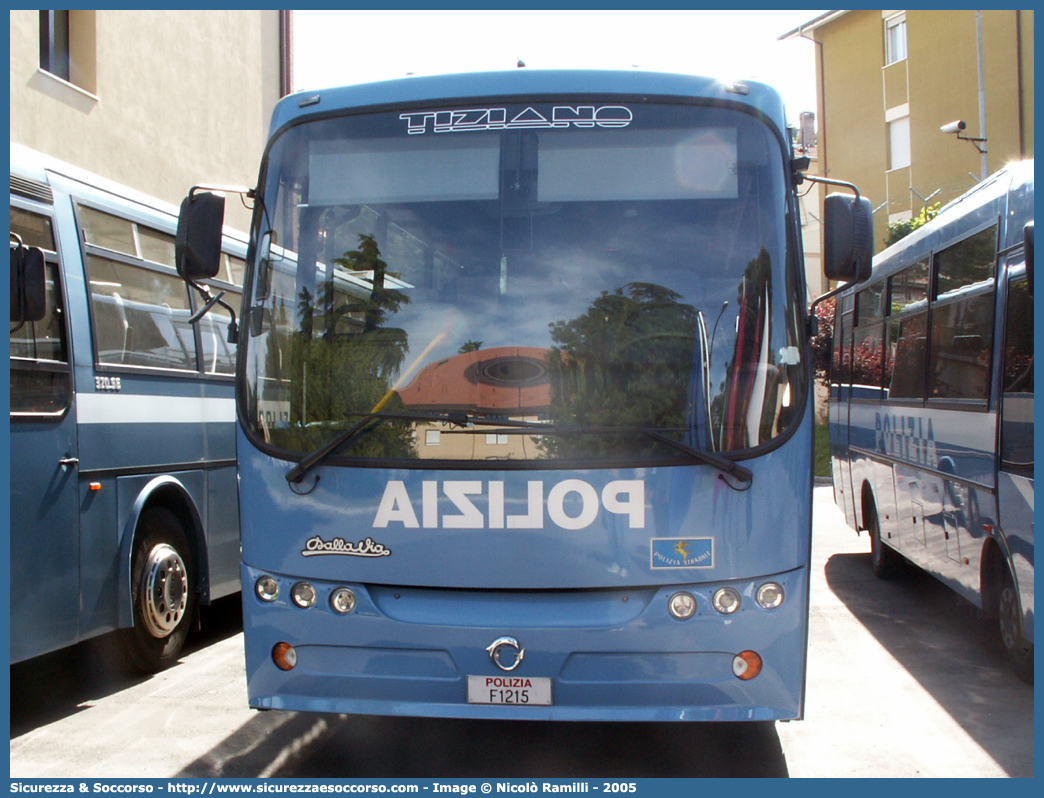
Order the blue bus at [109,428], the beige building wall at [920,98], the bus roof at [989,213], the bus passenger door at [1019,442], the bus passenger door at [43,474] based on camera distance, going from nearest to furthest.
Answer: the bus passenger door at [43,474] < the blue bus at [109,428] < the bus passenger door at [1019,442] < the bus roof at [989,213] < the beige building wall at [920,98]

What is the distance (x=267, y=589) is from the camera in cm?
491

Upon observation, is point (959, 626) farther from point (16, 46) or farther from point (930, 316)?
point (16, 46)

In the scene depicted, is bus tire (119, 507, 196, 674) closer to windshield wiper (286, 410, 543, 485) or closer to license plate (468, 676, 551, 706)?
windshield wiper (286, 410, 543, 485)

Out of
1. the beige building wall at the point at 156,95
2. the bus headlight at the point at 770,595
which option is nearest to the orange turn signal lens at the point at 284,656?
the bus headlight at the point at 770,595

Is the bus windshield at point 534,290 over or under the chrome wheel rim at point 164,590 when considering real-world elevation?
over

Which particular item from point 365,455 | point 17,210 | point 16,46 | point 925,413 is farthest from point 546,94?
point 16,46

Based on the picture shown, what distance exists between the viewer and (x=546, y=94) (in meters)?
5.04

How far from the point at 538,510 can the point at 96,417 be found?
128 inches

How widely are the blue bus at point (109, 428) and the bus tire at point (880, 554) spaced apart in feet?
19.6

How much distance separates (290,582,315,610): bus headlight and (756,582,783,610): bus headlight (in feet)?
6.23

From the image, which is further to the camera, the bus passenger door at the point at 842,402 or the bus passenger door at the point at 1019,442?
the bus passenger door at the point at 842,402

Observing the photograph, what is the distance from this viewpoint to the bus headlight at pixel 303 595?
4.82 metres

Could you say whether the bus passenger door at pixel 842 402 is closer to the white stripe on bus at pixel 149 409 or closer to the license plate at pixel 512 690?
the white stripe on bus at pixel 149 409

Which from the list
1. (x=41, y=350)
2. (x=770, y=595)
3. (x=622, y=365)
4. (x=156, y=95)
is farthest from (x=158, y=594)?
(x=156, y=95)
